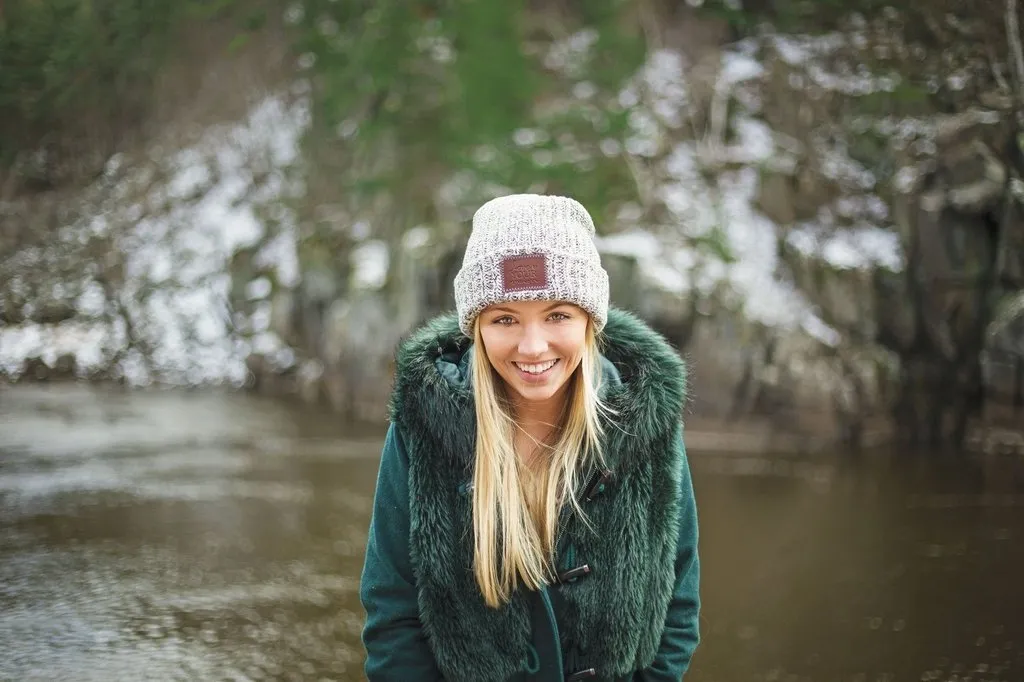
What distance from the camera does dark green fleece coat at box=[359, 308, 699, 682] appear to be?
1428 millimetres

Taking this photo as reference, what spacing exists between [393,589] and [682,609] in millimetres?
521

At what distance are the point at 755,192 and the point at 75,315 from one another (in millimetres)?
6418

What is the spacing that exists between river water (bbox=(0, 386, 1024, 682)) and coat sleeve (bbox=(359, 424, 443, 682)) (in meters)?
1.33

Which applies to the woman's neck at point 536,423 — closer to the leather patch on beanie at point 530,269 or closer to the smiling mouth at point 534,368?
the smiling mouth at point 534,368

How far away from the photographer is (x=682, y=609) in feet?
5.02

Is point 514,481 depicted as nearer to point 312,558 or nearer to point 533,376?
point 533,376

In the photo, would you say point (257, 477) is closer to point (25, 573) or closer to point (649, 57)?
point (25, 573)

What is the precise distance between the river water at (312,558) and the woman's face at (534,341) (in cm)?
165

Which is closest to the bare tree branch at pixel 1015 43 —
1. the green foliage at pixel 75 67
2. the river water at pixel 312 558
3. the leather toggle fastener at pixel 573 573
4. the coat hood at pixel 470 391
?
the river water at pixel 312 558

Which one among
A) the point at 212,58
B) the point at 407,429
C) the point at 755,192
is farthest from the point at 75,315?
the point at 755,192

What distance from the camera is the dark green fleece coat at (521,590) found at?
1.43 m

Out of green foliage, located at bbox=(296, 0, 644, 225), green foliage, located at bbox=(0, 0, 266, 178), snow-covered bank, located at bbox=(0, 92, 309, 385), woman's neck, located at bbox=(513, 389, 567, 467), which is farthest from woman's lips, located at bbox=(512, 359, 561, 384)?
green foliage, located at bbox=(296, 0, 644, 225)

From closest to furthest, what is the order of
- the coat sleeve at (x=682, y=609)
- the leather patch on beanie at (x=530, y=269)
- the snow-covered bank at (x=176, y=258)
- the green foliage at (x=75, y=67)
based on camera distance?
the leather patch on beanie at (x=530, y=269), the coat sleeve at (x=682, y=609), the green foliage at (x=75, y=67), the snow-covered bank at (x=176, y=258)

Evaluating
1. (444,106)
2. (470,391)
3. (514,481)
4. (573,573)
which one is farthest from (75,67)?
(444,106)
